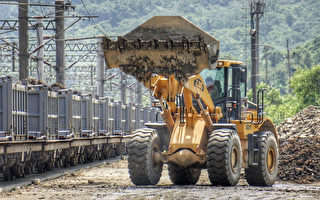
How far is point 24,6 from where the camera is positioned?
94.9 feet

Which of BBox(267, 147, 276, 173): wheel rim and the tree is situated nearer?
BBox(267, 147, 276, 173): wheel rim

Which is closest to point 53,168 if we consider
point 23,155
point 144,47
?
point 23,155

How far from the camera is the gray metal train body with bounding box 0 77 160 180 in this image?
767 inches

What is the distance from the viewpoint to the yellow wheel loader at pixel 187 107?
1647 cm

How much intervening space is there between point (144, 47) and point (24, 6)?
13479 millimetres

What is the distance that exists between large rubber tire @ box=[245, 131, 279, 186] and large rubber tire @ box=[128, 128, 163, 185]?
9.41 ft

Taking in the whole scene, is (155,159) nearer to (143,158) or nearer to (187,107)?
(143,158)

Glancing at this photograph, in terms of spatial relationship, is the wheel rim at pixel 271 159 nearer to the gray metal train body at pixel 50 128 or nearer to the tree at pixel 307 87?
the gray metal train body at pixel 50 128

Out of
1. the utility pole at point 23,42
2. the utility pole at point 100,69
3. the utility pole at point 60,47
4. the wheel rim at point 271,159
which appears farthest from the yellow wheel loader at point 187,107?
the utility pole at point 100,69

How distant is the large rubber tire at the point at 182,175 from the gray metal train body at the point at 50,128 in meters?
1.40

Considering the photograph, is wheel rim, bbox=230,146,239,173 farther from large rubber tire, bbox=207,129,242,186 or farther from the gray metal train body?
the gray metal train body

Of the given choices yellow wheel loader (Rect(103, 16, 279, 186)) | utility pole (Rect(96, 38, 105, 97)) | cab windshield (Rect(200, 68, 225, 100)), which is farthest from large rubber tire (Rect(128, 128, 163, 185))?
utility pole (Rect(96, 38, 105, 97))

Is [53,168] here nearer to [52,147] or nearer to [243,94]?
[52,147]

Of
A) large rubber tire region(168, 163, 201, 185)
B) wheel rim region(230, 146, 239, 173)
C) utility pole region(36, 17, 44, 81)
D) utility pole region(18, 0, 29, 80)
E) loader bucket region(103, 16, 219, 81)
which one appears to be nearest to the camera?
loader bucket region(103, 16, 219, 81)
